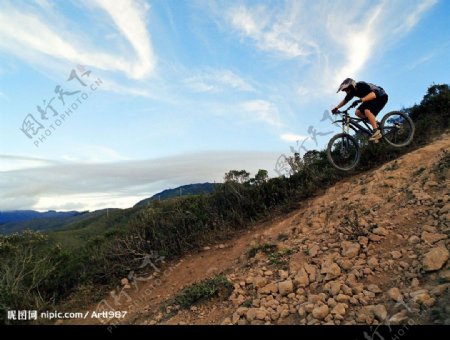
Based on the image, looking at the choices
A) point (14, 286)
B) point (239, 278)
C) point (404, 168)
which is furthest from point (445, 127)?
point (14, 286)

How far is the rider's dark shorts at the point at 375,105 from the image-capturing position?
29.3ft

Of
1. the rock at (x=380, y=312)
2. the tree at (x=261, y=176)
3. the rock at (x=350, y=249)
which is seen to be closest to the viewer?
the rock at (x=380, y=312)

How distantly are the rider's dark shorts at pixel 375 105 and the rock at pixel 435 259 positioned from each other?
5.08 metres

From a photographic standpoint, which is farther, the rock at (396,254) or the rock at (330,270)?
the rock at (330,270)

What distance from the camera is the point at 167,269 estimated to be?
30.1 feet

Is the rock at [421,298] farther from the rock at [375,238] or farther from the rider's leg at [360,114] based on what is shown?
the rider's leg at [360,114]

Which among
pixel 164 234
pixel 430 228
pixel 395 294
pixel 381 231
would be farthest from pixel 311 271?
pixel 164 234

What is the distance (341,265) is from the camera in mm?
5402

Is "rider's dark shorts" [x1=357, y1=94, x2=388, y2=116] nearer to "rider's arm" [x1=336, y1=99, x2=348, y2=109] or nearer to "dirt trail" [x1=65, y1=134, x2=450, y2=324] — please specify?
"rider's arm" [x1=336, y1=99, x2=348, y2=109]

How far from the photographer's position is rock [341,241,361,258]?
558cm

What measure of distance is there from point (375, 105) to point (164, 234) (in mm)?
6544

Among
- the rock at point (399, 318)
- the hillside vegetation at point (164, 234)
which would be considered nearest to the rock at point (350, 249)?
the rock at point (399, 318)

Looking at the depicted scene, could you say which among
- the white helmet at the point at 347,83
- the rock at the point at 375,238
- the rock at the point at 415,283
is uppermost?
the white helmet at the point at 347,83

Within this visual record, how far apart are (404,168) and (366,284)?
4.63 metres
